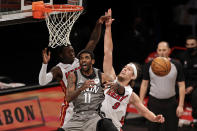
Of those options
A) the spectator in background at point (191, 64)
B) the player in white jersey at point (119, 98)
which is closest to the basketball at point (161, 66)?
the player in white jersey at point (119, 98)

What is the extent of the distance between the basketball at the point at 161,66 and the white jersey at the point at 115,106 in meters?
1.25

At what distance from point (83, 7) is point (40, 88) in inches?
99.0

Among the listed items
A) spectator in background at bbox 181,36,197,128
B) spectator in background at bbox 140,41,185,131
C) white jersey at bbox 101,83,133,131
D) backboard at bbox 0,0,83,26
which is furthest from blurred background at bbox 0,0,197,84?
white jersey at bbox 101,83,133,131

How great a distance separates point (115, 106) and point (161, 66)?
147cm

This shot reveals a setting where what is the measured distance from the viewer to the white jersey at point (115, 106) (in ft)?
21.7

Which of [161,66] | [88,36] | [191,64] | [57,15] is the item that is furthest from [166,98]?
[88,36]

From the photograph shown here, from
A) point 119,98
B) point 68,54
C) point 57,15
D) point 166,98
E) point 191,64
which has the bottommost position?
point 166,98

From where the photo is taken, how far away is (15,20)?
714 centimetres

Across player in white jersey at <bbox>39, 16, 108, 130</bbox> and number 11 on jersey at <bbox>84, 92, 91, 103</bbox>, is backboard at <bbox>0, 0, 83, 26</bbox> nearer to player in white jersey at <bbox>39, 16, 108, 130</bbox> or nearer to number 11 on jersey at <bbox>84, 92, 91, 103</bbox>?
player in white jersey at <bbox>39, 16, 108, 130</bbox>

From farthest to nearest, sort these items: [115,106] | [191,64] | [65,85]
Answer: [191,64]
[65,85]
[115,106]

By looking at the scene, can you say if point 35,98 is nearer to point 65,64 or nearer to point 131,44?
point 65,64

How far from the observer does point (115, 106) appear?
6.66m

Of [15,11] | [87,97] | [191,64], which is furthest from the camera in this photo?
[191,64]

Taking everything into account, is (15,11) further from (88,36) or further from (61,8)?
(88,36)
